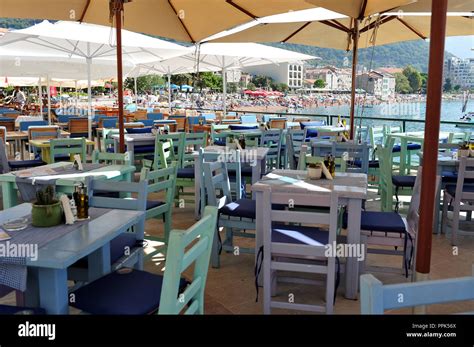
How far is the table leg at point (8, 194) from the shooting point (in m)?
4.07

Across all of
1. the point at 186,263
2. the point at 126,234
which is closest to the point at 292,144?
the point at 126,234

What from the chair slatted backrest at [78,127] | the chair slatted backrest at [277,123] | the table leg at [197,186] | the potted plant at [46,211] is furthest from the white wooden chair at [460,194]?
the chair slatted backrest at [78,127]

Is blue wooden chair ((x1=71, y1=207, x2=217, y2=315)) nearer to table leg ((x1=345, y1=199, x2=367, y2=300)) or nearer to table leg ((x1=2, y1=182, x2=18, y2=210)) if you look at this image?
table leg ((x1=345, y1=199, x2=367, y2=300))

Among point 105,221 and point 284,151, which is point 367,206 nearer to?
point 284,151

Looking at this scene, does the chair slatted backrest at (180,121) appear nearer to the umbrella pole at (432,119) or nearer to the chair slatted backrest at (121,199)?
the chair slatted backrest at (121,199)

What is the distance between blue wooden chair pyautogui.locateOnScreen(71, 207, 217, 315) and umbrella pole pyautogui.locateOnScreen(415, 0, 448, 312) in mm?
1120

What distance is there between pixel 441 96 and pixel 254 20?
16.0ft

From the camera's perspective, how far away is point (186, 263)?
1.94m

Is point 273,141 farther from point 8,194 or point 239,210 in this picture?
point 8,194

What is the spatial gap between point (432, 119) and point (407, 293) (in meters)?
1.30

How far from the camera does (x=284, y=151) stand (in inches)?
344

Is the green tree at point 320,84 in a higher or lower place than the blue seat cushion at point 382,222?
higher

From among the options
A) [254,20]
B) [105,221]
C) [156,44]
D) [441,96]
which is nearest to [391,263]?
[441,96]

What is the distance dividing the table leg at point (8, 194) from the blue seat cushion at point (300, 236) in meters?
2.32
